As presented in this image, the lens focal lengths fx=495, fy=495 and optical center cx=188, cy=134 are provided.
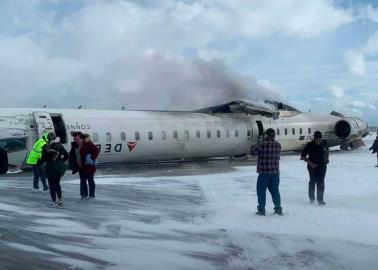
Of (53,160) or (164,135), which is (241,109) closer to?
(164,135)

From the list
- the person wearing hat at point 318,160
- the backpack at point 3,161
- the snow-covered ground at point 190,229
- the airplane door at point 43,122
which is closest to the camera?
the snow-covered ground at point 190,229

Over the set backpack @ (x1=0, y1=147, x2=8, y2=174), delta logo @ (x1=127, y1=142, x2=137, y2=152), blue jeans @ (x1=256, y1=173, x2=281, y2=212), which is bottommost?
blue jeans @ (x1=256, y1=173, x2=281, y2=212)

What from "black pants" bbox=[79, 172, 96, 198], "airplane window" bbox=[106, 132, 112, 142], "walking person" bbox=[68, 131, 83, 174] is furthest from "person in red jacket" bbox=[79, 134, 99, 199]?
"airplane window" bbox=[106, 132, 112, 142]

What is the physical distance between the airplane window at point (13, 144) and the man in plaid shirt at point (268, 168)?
38.5 ft

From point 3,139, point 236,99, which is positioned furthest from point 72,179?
point 236,99

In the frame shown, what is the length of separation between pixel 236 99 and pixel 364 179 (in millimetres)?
12985

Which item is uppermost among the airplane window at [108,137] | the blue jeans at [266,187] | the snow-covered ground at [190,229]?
the airplane window at [108,137]

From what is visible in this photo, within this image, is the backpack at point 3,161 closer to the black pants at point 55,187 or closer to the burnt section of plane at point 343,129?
the black pants at point 55,187

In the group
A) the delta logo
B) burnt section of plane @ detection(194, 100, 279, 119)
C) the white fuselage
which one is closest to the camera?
the white fuselage

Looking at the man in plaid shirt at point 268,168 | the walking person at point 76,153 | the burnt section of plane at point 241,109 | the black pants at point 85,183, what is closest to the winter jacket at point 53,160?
the walking person at point 76,153

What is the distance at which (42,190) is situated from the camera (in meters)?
14.0

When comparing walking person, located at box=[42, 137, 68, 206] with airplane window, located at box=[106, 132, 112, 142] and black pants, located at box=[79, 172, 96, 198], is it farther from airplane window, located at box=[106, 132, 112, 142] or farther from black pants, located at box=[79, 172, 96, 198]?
airplane window, located at box=[106, 132, 112, 142]

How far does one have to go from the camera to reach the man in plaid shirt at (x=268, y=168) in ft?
32.8

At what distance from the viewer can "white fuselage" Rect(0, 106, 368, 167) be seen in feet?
62.7
